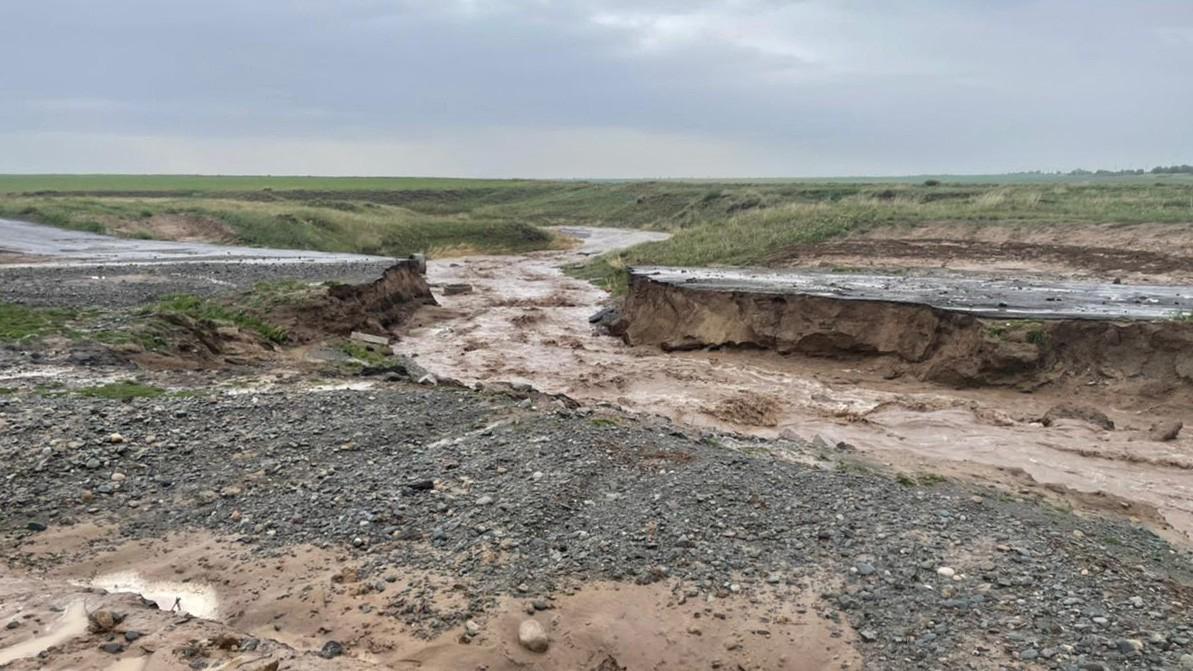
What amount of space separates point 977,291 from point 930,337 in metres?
3.31

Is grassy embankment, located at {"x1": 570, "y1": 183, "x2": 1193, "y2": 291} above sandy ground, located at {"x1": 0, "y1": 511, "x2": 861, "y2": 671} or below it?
above

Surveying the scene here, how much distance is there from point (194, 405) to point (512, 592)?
16.8 feet

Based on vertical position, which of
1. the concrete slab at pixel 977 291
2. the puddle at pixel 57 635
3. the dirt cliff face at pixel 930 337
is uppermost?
the concrete slab at pixel 977 291

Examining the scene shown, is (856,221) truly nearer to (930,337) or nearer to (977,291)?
(977,291)

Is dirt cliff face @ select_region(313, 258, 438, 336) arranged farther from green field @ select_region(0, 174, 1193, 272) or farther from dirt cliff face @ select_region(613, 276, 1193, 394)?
green field @ select_region(0, 174, 1193, 272)

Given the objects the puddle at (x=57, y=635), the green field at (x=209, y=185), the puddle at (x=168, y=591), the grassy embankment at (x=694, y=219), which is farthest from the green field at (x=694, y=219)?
the green field at (x=209, y=185)

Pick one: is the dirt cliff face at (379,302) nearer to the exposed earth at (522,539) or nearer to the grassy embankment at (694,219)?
the exposed earth at (522,539)

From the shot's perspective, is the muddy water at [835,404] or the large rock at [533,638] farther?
the muddy water at [835,404]

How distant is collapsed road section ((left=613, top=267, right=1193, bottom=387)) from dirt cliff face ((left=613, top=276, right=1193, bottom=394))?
0.06 feet

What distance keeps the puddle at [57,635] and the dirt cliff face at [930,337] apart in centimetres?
1327

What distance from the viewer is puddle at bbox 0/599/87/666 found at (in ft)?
15.4

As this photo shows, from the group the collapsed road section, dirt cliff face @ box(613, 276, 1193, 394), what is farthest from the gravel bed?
the collapsed road section

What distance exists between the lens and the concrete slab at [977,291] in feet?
50.3

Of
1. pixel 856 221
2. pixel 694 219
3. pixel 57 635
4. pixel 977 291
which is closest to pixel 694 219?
pixel 694 219
